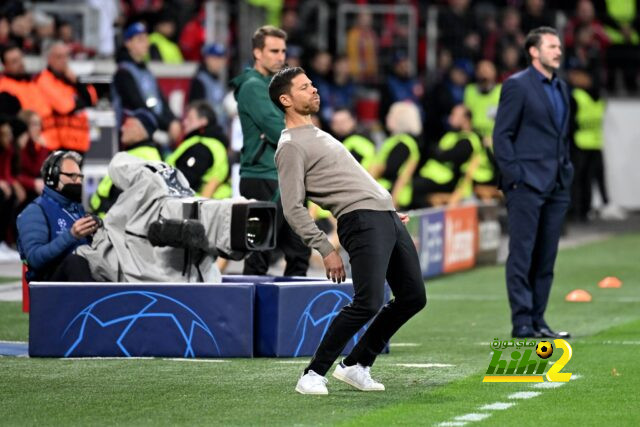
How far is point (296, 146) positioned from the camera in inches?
348

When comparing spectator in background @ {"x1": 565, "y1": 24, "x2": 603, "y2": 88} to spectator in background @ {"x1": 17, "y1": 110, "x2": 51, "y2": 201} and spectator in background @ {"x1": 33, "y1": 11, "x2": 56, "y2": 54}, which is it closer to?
spectator in background @ {"x1": 33, "y1": 11, "x2": 56, "y2": 54}

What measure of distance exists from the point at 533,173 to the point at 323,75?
13.2 metres

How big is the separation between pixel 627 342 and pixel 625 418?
11.4 feet

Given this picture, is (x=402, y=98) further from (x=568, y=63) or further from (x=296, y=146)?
(x=296, y=146)

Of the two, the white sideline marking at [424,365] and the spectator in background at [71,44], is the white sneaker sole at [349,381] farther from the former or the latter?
the spectator in background at [71,44]

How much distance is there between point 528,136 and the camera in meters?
12.0

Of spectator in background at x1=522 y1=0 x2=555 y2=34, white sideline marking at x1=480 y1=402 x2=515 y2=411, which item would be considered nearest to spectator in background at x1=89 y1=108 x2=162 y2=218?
white sideline marking at x1=480 y1=402 x2=515 y2=411

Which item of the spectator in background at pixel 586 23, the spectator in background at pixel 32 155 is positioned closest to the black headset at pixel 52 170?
the spectator in background at pixel 32 155

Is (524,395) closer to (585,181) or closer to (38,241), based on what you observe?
(38,241)

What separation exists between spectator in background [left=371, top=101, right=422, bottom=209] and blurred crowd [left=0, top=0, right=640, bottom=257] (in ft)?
0.06

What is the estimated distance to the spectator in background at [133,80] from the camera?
57.5ft

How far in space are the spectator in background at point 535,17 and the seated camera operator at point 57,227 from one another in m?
16.9

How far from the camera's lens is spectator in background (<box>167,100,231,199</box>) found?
52.2ft

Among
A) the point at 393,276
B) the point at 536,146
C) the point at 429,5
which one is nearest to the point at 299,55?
the point at 429,5
